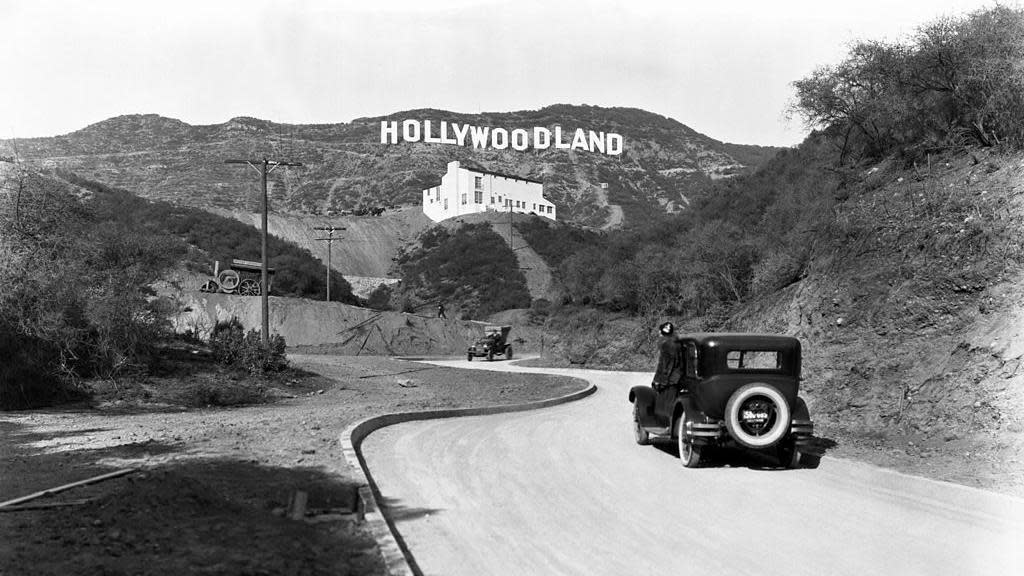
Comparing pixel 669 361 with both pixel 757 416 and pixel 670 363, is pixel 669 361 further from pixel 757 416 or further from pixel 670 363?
pixel 757 416

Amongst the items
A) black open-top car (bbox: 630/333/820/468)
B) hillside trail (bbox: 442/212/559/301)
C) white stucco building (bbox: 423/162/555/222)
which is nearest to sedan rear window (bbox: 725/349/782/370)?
black open-top car (bbox: 630/333/820/468)

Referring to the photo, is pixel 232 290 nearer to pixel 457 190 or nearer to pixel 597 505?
pixel 597 505

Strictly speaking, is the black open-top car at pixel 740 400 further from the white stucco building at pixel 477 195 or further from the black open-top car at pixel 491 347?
the white stucco building at pixel 477 195

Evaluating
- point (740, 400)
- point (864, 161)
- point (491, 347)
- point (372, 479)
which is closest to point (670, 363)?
point (740, 400)

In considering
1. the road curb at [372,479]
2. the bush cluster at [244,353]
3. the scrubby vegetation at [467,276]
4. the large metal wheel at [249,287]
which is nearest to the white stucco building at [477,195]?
the scrubby vegetation at [467,276]

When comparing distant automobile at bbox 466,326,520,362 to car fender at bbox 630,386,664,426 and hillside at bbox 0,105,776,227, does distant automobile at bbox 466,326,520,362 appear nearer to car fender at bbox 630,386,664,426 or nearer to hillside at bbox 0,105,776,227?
car fender at bbox 630,386,664,426

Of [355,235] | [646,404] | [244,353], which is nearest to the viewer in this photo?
[646,404]
